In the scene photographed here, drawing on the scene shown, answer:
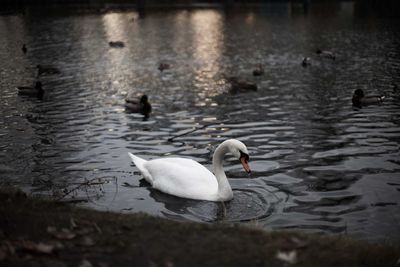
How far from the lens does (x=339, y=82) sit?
2331 centimetres

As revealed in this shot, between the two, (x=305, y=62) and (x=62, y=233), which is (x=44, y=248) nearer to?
(x=62, y=233)

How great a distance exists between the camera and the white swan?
32.3 ft

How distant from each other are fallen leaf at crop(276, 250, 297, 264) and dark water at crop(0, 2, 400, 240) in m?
3.35

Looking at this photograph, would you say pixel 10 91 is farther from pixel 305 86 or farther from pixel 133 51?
pixel 133 51

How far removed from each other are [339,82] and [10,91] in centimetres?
1509

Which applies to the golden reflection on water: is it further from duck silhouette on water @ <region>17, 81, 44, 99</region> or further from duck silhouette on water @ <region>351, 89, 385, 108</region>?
duck silhouette on water @ <region>17, 81, 44, 99</region>

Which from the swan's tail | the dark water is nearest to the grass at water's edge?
the dark water

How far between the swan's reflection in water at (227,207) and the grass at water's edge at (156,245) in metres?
2.77

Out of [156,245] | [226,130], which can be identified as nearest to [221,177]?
[156,245]

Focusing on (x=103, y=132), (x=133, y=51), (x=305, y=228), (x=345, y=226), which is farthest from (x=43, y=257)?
(x=133, y=51)

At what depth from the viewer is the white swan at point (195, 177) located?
9.86 metres

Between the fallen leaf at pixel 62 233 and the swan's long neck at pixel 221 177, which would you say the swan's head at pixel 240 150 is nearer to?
the swan's long neck at pixel 221 177

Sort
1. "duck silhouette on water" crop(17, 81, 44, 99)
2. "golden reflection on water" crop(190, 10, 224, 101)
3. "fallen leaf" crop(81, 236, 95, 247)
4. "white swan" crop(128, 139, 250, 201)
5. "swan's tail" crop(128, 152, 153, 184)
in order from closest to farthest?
1. "fallen leaf" crop(81, 236, 95, 247)
2. "white swan" crop(128, 139, 250, 201)
3. "swan's tail" crop(128, 152, 153, 184)
4. "duck silhouette on water" crop(17, 81, 44, 99)
5. "golden reflection on water" crop(190, 10, 224, 101)

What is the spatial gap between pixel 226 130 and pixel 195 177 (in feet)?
18.5
